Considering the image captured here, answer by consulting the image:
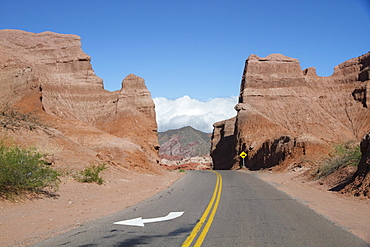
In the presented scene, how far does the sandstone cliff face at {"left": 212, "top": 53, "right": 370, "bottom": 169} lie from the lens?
61.1 m

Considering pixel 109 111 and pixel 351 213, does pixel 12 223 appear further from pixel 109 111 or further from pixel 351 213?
pixel 109 111

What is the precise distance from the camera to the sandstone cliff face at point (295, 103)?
61.1m

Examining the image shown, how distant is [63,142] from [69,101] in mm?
35055

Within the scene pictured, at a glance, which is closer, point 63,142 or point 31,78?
point 63,142

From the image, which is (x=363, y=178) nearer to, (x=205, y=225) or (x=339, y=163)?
(x=339, y=163)

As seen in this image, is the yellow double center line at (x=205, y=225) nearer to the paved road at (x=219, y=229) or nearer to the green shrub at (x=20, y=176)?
the paved road at (x=219, y=229)

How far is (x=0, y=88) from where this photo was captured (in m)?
38.3

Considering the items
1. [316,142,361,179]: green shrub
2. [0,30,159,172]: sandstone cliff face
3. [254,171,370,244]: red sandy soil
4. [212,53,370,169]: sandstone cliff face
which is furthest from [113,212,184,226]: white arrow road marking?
[212,53,370,169]: sandstone cliff face

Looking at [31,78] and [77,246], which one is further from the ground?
[31,78]

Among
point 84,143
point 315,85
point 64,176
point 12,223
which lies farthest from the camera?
point 315,85

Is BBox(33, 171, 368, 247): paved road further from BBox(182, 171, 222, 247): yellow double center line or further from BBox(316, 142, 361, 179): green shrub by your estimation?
BBox(316, 142, 361, 179): green shrub

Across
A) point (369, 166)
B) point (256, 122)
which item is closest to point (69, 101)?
point (256, 122)

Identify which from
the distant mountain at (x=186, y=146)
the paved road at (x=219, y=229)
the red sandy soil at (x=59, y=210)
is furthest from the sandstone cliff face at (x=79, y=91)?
the distant mountain at (x=186, y=146)

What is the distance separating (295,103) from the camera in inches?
2692
